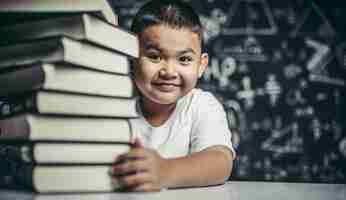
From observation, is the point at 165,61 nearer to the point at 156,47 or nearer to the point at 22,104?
the point at 156,47

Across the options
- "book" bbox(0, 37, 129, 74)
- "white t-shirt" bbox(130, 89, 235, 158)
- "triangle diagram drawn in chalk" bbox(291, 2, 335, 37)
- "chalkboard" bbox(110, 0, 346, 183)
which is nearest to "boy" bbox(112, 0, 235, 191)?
"white t-shirt" bbox(130, 89, 235, 158)

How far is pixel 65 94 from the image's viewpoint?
1.69ft

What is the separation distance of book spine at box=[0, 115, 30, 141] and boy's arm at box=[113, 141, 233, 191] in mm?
111

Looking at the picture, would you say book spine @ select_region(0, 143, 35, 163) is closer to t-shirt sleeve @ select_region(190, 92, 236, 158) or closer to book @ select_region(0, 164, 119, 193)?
book @ select_region(0, 164, 119, 193)

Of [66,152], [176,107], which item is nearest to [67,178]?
[66,152]

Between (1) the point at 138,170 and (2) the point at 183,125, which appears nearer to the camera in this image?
(1) the point at 138,170

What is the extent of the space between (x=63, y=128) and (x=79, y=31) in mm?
112

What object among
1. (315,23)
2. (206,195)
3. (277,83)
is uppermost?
(315,23)

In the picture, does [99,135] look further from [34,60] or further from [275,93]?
[275,93]

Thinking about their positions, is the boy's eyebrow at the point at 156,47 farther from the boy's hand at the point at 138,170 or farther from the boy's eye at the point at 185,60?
the boy's hand at the point at 138,170

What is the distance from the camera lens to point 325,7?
1.87m

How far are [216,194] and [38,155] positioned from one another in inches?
8.5

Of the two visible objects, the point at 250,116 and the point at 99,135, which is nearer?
the point at 99,135

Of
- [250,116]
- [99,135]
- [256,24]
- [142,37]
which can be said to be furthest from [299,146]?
[99,135]
